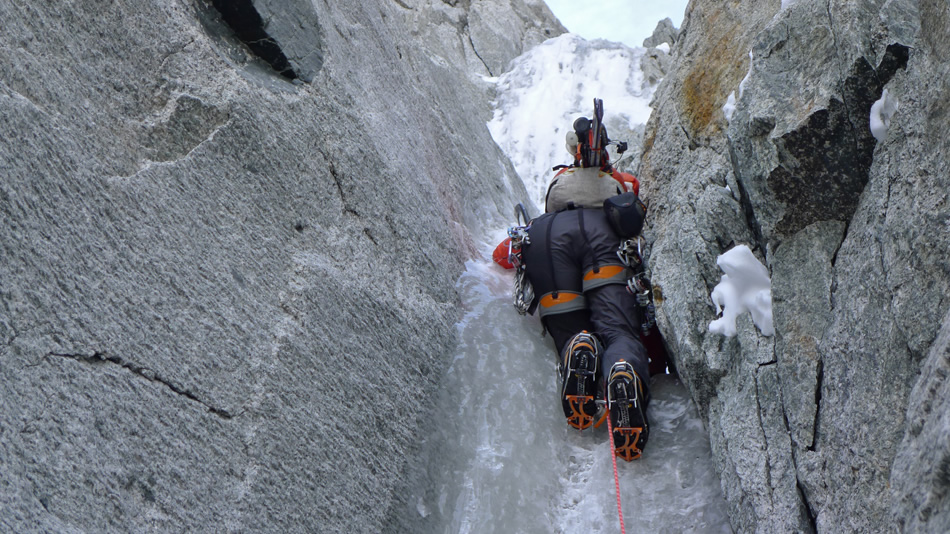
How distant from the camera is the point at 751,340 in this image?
348 centimetres

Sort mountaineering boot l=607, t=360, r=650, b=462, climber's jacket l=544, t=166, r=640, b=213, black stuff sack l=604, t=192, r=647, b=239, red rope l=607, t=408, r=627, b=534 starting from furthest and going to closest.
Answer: climber's jacket l=544, t=166, r=640, b=213, black stuff sack l=604, t=192, r=647, b=239, mountaineering boot l=607, t=360, r=650, b=462, red rope l=607, t=408, r=627, b=534

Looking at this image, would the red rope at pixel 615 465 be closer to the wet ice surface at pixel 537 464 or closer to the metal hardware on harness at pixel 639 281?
the wet ice surface at pixel 537 464

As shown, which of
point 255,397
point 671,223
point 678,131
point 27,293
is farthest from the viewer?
point 678,131

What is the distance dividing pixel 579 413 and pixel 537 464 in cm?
39

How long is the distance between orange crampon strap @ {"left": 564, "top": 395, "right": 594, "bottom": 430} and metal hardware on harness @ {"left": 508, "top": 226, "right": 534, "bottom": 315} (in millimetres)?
854

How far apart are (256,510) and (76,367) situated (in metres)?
0.91

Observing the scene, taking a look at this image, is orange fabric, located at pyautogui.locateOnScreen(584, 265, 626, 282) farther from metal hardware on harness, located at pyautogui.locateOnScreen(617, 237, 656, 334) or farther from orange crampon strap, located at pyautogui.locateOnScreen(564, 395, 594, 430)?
orange crampon strap, located at pyautogui.locateOnScreen(564, 395, 594, 430)

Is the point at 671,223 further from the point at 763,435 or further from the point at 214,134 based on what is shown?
the point at 214,134

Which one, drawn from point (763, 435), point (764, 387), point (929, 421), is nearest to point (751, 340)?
point (764, 387)

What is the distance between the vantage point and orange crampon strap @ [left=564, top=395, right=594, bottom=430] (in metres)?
4.07

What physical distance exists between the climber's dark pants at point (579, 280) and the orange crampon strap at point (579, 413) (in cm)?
30

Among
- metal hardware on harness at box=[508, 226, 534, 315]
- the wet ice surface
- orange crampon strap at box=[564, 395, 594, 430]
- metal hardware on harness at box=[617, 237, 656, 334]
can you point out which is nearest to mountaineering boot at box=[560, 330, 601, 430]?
orange crampon strap at box=[564, 395, 594, 430]

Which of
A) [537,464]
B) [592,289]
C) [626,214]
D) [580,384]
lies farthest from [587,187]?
[537,464]

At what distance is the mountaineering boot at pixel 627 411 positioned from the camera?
382 centimetres
